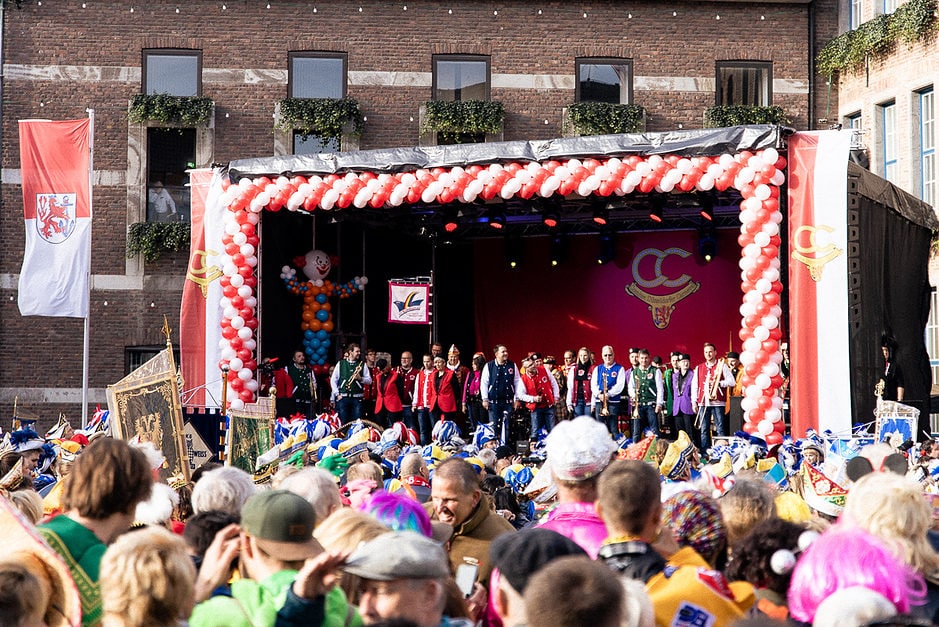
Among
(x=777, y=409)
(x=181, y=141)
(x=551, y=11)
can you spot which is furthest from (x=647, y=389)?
(x=181, y=141)

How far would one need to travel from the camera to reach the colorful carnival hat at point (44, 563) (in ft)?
10.6

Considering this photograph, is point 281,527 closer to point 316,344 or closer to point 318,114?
point 316,344

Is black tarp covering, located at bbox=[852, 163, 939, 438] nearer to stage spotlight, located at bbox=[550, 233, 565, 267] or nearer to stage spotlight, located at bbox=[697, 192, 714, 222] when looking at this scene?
stage spotlight, located at bbox=[697, 192, 714, 222]

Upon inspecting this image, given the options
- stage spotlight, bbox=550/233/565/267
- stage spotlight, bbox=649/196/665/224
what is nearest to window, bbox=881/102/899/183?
stage spotlight, bbox=649/196/665/224

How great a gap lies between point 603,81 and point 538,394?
22.5 ft

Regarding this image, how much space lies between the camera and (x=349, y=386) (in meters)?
19.6

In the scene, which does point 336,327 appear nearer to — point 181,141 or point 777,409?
point 181,141

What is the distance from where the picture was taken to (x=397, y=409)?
20.1 meters

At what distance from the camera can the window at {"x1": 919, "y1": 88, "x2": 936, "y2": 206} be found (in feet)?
70.1

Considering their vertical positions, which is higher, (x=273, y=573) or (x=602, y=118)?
(x=602, y=118)

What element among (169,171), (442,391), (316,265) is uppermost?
(169,171)

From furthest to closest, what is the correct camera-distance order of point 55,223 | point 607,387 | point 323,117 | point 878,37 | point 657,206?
point 323,117 → point 878,37 → point 607,387 → point 55,223 → point 657,206

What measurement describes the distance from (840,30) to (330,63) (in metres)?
9.86

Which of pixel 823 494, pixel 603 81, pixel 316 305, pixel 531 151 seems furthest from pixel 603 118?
pixel 823 494
